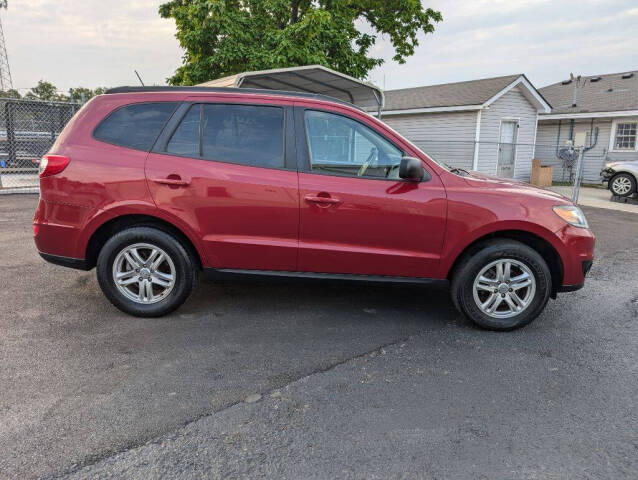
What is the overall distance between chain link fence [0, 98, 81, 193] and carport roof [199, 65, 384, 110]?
459cm

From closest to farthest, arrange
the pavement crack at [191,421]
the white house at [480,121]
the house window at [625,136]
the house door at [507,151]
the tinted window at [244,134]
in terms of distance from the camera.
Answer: the pavement crack at [191,421], the tinted window at [244,134], the white house at [480,121], the house door at [507,151], the house window at [625,136]

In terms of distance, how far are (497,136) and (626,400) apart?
16714 millimetres

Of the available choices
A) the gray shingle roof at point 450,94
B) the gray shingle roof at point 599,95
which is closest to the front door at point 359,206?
the gray shingle roof at point 450,94

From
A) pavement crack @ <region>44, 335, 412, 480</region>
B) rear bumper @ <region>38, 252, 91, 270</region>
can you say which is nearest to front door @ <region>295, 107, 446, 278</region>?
→ pavement crack @ <region>44, 335, 412, 480</region>

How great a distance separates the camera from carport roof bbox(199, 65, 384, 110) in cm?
910

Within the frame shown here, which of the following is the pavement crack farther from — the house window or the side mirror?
the house window

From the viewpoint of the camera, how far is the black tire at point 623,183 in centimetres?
1361

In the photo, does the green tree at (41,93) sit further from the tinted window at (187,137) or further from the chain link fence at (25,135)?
the tinted window at (187,137)

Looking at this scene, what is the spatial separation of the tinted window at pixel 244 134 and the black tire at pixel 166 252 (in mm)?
794

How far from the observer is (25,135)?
477 inches

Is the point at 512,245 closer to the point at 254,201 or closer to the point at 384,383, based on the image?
the point at 384,383

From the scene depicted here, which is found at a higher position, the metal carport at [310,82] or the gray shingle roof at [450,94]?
the gray shingle roof at [450,94]

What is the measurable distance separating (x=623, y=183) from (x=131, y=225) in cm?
1450

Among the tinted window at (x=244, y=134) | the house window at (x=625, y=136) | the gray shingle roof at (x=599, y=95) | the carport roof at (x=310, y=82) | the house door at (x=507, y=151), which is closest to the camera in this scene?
the tinted window at (x=244, y=134)
